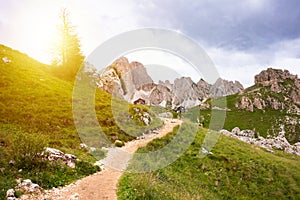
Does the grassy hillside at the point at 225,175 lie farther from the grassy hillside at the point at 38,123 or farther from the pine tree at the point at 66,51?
the pine tree at the point at 66,51

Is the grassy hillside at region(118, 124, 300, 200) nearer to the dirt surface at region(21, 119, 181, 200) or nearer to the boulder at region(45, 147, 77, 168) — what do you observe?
the dirt surface at region(21, 119, 181, 200)

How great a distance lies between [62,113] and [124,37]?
668 inches

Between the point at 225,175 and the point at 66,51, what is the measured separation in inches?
1842

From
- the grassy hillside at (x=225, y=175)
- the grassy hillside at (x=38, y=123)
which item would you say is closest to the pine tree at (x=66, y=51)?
the grassy hillside at (x=38, y=123)

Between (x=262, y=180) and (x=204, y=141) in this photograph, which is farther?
(x=204, y=141)

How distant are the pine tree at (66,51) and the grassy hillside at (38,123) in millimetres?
3176

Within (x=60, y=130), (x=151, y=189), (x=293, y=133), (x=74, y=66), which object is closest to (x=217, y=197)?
(x=151, y=189)

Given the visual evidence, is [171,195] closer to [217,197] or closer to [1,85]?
[217,197]

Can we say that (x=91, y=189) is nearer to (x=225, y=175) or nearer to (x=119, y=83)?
(x=225, y=175)

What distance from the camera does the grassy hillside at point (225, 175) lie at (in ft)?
67.8

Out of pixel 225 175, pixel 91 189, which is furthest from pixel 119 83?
pixel 91 189

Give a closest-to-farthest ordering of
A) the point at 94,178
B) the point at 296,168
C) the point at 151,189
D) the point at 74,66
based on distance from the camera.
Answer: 1. the point at 151,189
2. the point at 94,178
3. the point at 296,168
4. the point at 74,66

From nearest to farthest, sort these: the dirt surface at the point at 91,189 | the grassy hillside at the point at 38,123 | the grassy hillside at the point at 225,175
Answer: the dirt surface at the point at 91,189 → the grassy hillside at the point at 38,123 → the grassy hillside at the point at 225,175

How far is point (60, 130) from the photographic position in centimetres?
2819
